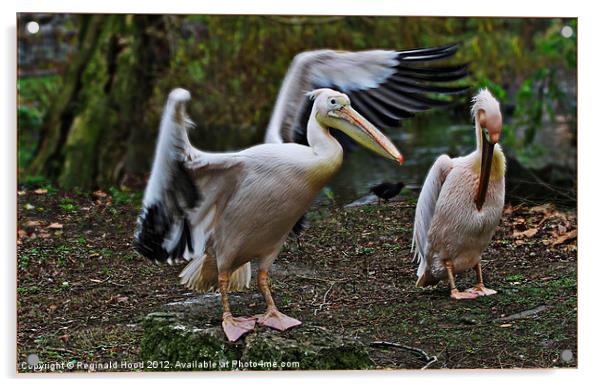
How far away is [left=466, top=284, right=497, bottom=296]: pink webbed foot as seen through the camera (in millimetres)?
4852

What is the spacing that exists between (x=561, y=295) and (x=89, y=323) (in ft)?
7.81

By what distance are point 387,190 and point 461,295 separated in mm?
671

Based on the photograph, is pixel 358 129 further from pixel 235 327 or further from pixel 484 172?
pixel 235 327

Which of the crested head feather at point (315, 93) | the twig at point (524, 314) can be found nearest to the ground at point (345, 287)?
the twig at point (524, 314)

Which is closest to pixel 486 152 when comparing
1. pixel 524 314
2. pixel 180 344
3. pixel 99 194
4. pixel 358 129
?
pixel 358 129

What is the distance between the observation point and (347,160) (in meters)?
4.93

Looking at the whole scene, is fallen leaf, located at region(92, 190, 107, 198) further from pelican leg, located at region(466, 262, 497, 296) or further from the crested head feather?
pelican leg, located at region(466, 262, 497, 296)

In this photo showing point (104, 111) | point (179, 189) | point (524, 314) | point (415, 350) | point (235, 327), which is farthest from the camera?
point (104, 111)

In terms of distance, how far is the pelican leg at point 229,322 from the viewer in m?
4.49

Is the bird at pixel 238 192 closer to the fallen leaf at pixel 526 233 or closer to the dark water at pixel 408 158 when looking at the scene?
the dark water at pixel 408 158

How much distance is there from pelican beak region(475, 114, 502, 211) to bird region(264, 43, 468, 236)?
236 millimetres

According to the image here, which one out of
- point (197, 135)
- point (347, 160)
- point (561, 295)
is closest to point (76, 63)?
point (197, 135)

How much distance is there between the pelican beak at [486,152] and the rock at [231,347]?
3.10ft

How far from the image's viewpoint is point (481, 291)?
4.86 m
